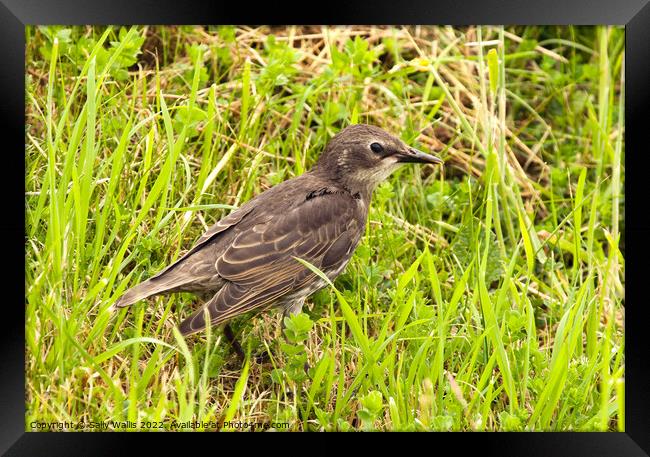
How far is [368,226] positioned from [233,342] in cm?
139

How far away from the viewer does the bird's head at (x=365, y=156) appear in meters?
6.52

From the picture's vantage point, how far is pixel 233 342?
5.95m

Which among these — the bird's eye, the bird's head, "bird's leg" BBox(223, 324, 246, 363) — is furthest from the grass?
the bird's eye

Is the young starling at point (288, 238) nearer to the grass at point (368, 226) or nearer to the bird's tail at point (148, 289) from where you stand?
the bird's tail at point (148, 289)

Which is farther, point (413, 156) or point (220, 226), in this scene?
point (413, 156)

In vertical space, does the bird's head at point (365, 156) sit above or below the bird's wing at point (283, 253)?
above

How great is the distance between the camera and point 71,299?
547 cm

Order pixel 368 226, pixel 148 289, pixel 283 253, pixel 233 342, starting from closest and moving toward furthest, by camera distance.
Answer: pixel 148 289 → pixel 233 342 → pixel 283 253 → pixel 368 226

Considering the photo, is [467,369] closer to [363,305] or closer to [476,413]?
[476,413]

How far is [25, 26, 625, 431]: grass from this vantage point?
5320 mm

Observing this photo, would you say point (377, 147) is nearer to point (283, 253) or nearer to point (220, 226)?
point (283, 253)

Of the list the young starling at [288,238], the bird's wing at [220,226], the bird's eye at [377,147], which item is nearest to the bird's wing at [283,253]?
Answer: the young starling at [288,238]
